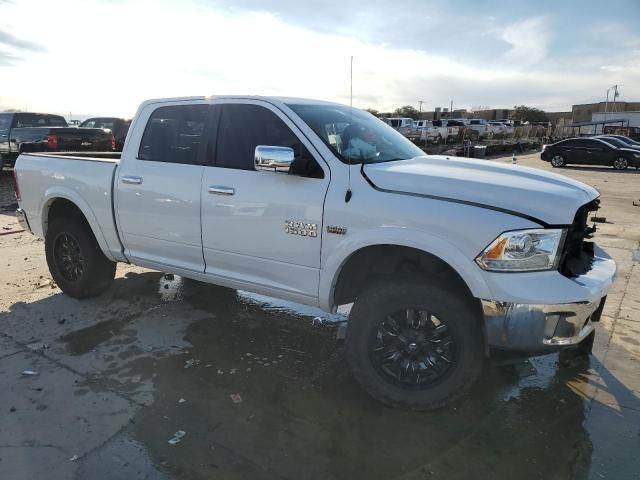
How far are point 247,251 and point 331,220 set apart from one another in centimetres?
81

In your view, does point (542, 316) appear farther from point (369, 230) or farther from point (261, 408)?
point (261, 408)

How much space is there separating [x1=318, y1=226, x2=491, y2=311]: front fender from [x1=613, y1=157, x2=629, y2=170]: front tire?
2412 centimetres

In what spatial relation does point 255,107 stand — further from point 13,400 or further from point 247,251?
point 13,400

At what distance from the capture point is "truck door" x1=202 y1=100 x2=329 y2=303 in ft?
11.7

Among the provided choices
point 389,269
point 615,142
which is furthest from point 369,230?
point 615,142

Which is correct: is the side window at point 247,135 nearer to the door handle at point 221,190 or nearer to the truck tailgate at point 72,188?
the door handle at point 221,190

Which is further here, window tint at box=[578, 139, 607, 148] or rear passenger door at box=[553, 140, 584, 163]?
rear passenger door at box=[553, 140, 584, 163]

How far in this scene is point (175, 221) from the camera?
4273 mm

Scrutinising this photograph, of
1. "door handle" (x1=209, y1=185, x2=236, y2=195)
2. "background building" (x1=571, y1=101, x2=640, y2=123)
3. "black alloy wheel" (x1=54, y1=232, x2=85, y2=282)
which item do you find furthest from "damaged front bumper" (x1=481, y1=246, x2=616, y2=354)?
"background building" (x1=571, y1=101, x2=640, y2=123)

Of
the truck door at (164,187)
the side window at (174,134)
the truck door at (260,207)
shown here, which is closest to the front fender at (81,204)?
the truck door at (164,187)

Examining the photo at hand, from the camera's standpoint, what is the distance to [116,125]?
18.4 meters

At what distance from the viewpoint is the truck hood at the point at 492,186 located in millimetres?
2979

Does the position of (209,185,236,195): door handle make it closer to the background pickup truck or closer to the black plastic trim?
the black plastic trim

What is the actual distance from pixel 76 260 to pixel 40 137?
10086 millimetres
